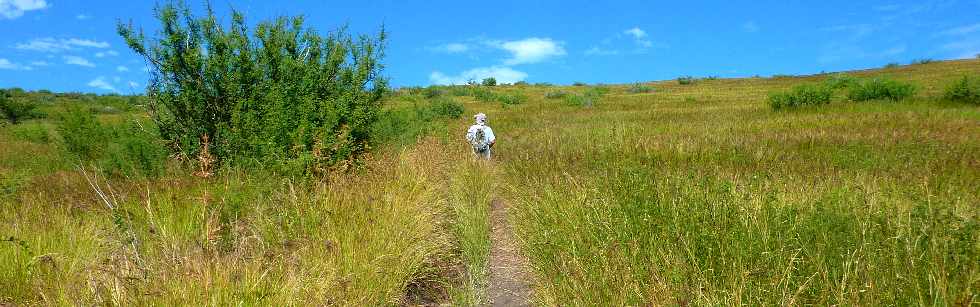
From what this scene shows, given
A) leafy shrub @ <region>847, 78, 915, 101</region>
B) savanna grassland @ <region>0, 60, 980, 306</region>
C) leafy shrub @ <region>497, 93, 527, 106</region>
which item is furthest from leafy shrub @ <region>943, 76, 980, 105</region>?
leafy shrub @ <region>497, 93, 527, 106</region>

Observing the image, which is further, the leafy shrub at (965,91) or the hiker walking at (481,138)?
the leafy shrub at (965,91)

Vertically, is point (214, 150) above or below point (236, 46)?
below

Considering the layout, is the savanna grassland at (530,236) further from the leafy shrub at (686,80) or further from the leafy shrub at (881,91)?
the leafy shrub at (686,80)

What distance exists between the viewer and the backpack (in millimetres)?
10656

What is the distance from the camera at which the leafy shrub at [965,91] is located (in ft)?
63.9

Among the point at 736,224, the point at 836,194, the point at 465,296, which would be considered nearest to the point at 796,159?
the point at 836,194

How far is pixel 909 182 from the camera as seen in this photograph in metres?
6.29

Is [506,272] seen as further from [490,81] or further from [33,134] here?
[490,81]

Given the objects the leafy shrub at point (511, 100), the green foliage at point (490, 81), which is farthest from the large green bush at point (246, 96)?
the green foliage at point (490, 81)

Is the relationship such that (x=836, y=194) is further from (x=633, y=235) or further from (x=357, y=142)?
(x=357, y=142)

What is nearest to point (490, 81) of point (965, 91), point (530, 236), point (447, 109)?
point (447, 109)

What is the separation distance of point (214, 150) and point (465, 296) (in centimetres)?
575

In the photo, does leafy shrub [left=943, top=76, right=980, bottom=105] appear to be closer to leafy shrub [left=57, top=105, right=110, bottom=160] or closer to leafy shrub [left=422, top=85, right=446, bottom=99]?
leafy shrub [left=57, top=105, right=110, bottom=160]

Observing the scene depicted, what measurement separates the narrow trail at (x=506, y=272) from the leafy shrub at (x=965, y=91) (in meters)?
21.5
